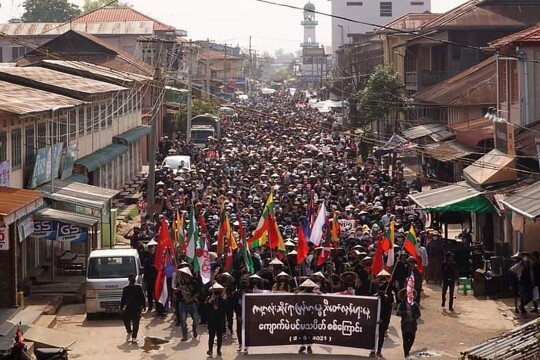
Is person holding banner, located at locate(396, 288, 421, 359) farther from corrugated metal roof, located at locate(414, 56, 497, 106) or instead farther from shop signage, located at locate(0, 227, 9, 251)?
corrugated metal roof, located at locate(414, 56, 497, 106)

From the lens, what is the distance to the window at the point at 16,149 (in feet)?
85.7

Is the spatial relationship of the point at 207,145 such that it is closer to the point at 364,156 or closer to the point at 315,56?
the point at 364,156

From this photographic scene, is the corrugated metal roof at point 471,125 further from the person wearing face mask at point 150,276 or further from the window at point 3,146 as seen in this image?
the window at point 3,146

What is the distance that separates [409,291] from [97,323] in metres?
6.99

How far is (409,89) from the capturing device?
190ft

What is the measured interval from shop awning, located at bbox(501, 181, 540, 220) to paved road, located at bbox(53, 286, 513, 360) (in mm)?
2147

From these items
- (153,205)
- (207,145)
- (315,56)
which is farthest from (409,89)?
(315,56)

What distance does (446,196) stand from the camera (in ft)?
94.9

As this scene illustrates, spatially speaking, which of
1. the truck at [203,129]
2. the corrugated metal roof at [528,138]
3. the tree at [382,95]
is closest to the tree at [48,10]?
the truck at [203,129]

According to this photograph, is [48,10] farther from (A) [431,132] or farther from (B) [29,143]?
(B) [29,143]

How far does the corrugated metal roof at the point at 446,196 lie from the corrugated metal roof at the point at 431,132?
11.2 m

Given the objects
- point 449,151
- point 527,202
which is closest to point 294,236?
point 527,202

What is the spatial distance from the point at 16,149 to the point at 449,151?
15.9m

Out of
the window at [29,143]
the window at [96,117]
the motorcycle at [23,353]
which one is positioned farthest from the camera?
the window at [96,117]
